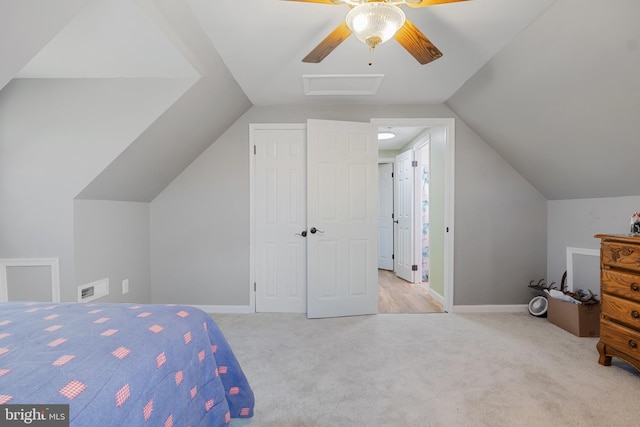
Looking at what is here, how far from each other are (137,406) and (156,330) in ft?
0.97

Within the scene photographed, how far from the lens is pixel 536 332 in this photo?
8.64 ft

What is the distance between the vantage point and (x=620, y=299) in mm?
1921

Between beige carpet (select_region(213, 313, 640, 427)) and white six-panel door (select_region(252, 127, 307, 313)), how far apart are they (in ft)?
1.22

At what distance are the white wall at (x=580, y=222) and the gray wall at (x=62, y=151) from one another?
3.73 metres

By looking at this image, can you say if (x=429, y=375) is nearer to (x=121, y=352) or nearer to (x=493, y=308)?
(x=493, y=308)

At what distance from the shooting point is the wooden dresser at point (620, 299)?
6.00 ft

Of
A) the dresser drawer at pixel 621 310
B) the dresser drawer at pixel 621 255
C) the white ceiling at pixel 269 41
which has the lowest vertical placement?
the dresser drawer at pixel 621 310

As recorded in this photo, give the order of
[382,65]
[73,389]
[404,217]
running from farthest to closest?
[404,217] < [382,65] < [73,389]

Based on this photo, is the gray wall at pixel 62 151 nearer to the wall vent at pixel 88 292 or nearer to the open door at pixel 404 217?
the wall vent at pixel 88 292

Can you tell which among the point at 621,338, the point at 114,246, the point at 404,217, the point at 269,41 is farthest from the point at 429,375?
the point at 404,217

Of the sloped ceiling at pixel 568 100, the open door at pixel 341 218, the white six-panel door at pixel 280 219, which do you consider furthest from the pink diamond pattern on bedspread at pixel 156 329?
the sloped ceiling at pixel 568 100

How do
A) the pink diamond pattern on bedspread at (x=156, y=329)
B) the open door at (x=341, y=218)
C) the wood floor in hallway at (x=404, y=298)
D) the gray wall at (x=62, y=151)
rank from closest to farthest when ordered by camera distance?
the pink diamond pattern on bedspread at (x=156, y=329) → the gray wall at (x=62, y=151) → the open door at (x=341, y=218) → the wood floor in hallway at (x=404, y=298)

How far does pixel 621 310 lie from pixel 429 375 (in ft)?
4.41

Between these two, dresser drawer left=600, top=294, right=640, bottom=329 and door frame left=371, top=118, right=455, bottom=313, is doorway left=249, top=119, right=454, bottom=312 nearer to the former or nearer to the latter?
door frame left=371, top=118, right=455, bottom=313
